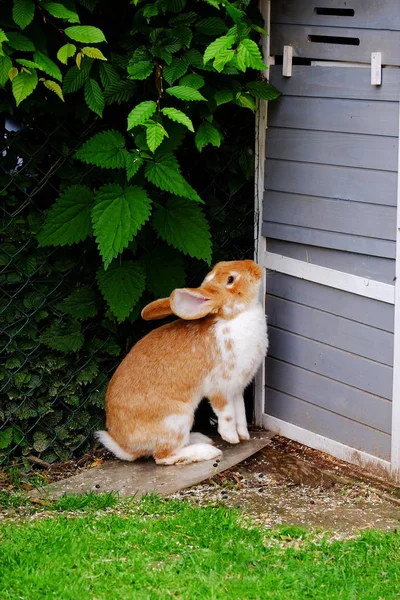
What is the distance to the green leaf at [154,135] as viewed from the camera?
13.8 feet

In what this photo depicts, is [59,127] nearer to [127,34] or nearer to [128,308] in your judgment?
[127,34]

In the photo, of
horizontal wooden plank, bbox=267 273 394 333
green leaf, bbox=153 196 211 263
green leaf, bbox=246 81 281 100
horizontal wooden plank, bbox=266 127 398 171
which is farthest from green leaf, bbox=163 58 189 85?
horizontal wooden plank, bbox=267 273 394 333

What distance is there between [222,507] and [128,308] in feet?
3.32

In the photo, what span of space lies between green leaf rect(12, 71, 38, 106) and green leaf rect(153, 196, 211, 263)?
2.85 feet

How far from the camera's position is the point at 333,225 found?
4609 mm

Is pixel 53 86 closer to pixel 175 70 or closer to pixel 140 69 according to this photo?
pixel 140 69

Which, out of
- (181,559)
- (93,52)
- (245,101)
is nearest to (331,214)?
(245,101)

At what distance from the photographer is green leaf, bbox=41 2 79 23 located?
4.05m

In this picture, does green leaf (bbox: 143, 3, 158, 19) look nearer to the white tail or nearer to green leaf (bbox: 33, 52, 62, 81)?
green leaf (bbox: 33, 52, 62, 81)

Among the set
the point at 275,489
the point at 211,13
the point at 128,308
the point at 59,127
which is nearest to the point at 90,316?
the point at 128,308

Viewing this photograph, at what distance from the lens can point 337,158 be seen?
4.54 meters

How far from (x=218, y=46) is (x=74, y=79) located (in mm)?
666

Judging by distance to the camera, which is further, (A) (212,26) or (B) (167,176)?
(A) (212,26)

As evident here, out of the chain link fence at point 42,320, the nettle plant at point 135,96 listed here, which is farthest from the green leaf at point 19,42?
the chain link fence at point 42,320
